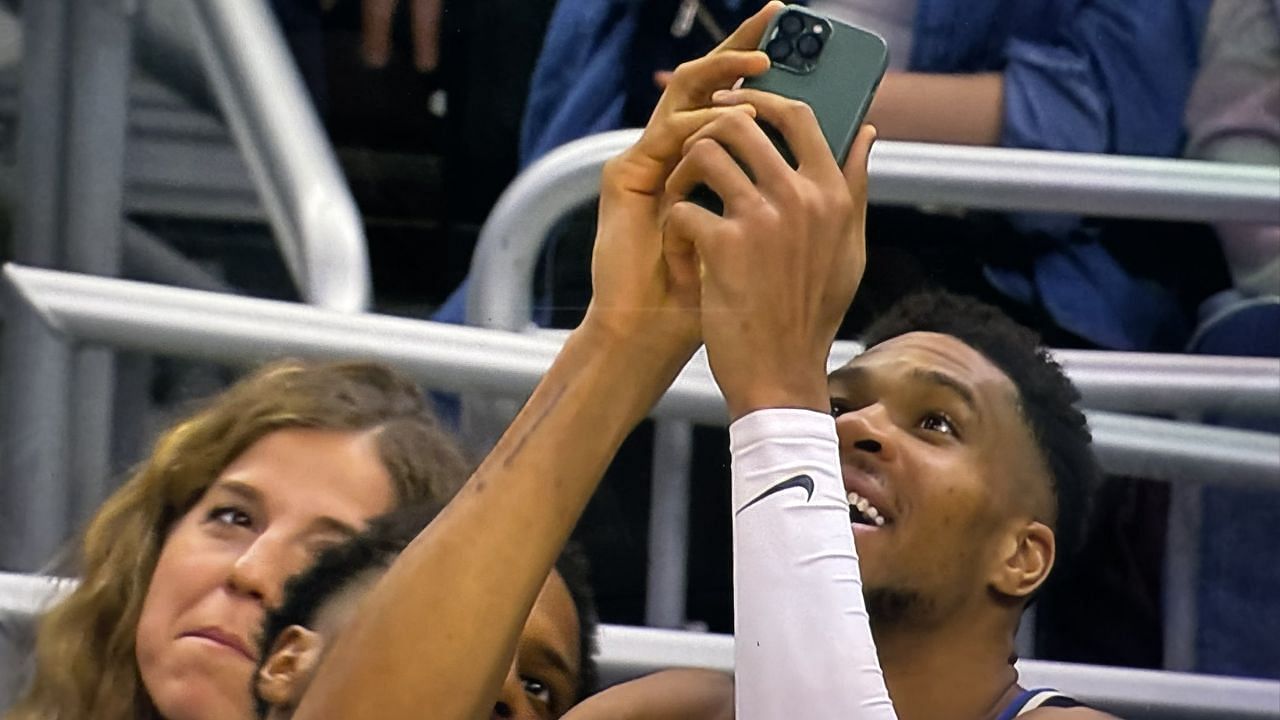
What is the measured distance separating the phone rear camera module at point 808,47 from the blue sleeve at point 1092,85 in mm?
194

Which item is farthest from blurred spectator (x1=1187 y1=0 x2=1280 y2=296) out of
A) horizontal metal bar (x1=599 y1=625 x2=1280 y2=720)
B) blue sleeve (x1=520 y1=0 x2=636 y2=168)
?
blue sleeve (x1=520 y1=0 x2=636 y2=168)

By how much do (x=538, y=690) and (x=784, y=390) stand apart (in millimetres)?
227

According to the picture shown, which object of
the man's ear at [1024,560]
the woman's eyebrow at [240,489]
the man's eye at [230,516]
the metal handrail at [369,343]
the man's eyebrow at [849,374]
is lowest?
the man's eye at [230,516]

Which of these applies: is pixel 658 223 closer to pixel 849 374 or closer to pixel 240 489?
pixel 849 374

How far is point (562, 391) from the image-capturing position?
26.7 inches

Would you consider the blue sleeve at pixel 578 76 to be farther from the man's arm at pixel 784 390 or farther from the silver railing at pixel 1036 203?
the man's arm at pixel 784 390

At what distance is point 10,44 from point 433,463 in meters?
0.36

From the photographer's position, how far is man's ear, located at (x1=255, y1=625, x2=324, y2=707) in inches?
29.6

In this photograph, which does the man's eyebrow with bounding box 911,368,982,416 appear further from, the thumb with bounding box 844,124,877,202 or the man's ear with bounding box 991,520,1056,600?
the thumb with bounding box 844,124,877,202

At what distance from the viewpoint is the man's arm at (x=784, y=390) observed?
64cm

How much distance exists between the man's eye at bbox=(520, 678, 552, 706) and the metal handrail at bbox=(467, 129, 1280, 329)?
0.64 ft

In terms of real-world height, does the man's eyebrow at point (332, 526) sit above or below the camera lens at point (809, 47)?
below

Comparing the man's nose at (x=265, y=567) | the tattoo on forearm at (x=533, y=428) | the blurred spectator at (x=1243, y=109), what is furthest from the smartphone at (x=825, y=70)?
the man's nose at (x=265, y=567)

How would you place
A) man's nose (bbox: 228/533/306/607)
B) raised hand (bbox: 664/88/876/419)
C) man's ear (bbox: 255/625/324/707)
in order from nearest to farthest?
1. raised hand (bbox: 664/88/876/419)
2. man's ear (bbox: 255/625/324/707)
3. man's nose (bbox: 228/533/306/607)
